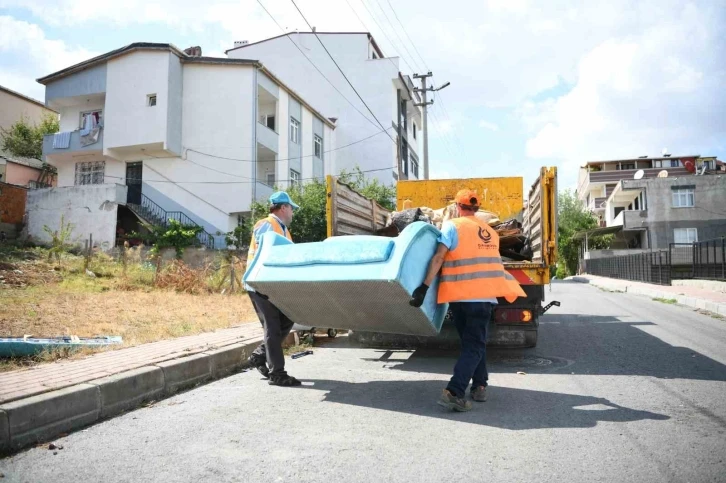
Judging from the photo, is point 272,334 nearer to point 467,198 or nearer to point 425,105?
point 467,198

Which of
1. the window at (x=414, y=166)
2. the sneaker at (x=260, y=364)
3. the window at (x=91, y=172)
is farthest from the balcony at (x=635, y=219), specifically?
the sneaker at (x=260, y=364)

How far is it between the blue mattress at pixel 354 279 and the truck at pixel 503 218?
5.16 feet

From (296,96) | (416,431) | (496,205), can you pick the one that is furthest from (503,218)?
(296,96)

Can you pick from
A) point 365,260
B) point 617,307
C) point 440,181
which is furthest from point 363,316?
point 617,307

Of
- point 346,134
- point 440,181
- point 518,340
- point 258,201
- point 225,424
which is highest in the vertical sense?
point 346,134

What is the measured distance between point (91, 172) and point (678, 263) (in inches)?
1110

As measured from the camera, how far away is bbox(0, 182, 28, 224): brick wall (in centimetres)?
2377

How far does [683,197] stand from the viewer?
3719 centimetres

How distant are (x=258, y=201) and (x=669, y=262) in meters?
18.0

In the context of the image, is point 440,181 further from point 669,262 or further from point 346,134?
point 346,134

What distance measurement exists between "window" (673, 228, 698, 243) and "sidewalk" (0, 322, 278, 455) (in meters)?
39.2

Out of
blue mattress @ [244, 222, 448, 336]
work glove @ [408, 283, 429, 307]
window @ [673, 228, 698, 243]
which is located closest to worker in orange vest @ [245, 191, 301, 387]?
blue mattress @ [244, 222, 448, 336]

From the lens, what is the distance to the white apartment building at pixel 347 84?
1378 inches

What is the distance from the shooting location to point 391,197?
79.3ft
